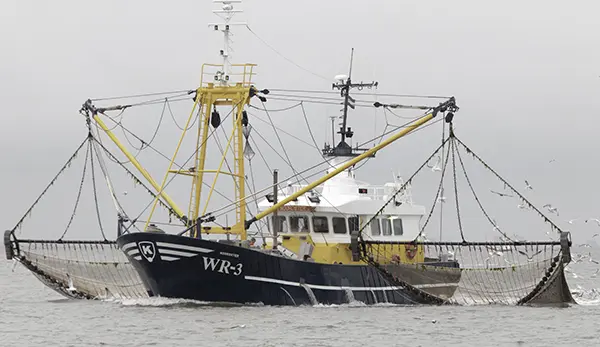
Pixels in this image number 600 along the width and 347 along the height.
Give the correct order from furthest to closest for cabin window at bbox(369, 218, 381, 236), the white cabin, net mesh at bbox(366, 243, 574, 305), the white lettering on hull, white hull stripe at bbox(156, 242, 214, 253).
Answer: cabin window at bbox(369, 218, 381, 236)
the white cabin
net mesh at bbox(366, 243, 574, 305)
the white lettering on hull
white hull stripe at bbox(156, 242, 214, 253)

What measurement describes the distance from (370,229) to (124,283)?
9.01m

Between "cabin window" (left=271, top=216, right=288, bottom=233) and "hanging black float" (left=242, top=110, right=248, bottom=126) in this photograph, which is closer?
"hanging black float" (left=242, top=110, right=248, bottom=126)

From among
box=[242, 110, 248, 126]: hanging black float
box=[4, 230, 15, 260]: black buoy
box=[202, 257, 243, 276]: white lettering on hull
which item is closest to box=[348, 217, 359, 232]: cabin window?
box=[242, 110, 248, 126]: hanging black float

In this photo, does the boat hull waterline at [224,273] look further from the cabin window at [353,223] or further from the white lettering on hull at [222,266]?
the cabin window at [353,223]

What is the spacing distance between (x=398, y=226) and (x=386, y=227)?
2.41ft

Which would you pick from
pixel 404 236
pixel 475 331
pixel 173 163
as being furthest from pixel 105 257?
pixel 475 331

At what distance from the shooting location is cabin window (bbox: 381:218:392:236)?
4472 cm

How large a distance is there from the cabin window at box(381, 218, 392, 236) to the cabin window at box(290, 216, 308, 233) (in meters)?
2.93

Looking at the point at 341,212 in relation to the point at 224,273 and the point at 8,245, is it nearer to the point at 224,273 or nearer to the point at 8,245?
the point at 224,273

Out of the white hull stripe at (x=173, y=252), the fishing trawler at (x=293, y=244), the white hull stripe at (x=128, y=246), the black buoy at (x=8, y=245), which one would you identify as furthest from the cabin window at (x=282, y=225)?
the black buoy at (x=8, y=245)

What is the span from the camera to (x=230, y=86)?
4172cm

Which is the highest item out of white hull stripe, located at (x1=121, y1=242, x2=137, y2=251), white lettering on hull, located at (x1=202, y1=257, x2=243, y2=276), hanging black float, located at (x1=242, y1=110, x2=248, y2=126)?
hanging black float, located at (x1=242, y1=110, x2=248, y2=126)

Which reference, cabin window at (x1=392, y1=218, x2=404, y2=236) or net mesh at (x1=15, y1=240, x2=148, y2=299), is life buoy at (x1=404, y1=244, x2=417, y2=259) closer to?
cabin window at (x1=392, y1=218, x2=404, y2=236)

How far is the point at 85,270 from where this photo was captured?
45.2 m
